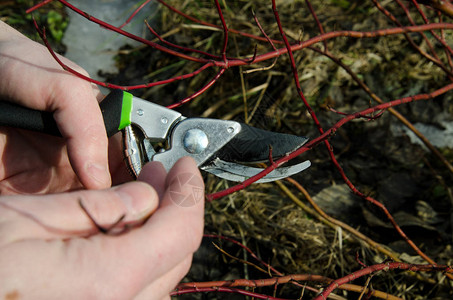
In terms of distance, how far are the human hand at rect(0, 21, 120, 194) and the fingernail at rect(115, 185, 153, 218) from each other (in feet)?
1.12

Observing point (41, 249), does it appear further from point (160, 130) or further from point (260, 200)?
point (260, 200)

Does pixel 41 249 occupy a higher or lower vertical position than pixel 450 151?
higher

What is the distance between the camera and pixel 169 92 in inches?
120

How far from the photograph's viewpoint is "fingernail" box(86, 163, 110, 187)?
1.40 m

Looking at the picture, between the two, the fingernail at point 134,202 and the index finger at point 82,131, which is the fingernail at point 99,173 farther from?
the fingernail at point 134,202

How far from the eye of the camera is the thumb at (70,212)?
99 centimetres

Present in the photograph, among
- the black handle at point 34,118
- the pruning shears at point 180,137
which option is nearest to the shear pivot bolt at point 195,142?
the pruning shears at point 180,137

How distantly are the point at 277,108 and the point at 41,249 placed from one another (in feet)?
6.69

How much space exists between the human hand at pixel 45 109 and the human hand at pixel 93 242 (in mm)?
351

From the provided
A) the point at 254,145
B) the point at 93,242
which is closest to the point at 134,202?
the point at 93,242

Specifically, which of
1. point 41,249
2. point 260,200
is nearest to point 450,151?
point 260,200

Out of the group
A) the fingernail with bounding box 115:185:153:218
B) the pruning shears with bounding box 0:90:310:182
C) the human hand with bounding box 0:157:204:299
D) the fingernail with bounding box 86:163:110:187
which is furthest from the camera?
the pruning shears with bounding box 0:90:310:182

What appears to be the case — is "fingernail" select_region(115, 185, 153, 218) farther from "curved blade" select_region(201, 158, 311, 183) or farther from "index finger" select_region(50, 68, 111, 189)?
"curved blade" select_region(201, 158, 311, 183)

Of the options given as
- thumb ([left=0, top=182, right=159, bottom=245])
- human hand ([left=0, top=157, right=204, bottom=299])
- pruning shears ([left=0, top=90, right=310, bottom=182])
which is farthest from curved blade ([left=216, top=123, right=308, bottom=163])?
thumb ([left=0, top=182, right=159, bottom=245])
